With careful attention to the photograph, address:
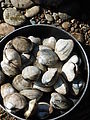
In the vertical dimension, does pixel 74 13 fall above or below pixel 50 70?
above

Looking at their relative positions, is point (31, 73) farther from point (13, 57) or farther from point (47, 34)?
point (47, 34)

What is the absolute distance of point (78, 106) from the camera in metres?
1.95

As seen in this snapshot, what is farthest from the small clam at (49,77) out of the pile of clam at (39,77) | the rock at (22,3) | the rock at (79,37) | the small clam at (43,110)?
the rock at (22,3)

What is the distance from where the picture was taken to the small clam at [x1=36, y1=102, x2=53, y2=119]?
1.84m

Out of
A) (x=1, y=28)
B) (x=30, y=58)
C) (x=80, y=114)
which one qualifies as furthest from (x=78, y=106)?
(x=1, y=28)

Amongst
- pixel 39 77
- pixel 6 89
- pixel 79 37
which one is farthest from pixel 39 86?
pixel 79 37

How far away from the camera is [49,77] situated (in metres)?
1.79

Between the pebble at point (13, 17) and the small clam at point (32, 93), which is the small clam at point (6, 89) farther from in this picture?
the pebble at point (13, 17)

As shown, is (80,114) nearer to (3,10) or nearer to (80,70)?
(80,70)

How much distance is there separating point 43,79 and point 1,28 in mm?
377

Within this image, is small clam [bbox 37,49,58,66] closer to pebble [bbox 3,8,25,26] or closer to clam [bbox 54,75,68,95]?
clam [bbox 54,75,68,95]

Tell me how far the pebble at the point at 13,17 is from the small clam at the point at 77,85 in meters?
0.38

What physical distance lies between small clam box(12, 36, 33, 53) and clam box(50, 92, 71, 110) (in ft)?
0.71

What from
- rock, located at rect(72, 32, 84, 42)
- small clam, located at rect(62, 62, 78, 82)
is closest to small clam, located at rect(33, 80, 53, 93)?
small clam, located at rect(62, 62, 78, 82)
